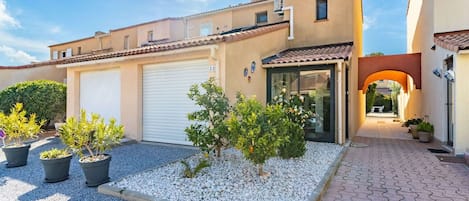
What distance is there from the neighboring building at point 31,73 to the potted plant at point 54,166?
16.4 metres

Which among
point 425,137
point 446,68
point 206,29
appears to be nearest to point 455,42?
point 446,68

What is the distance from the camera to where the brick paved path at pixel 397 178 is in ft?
19.7

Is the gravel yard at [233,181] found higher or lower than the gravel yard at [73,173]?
higher

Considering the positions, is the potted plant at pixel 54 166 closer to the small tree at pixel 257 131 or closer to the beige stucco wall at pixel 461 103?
the small tree at pixel 257 131

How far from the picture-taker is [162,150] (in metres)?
10.6

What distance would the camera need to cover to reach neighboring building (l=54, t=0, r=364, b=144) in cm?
1066

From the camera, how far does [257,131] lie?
588 cm

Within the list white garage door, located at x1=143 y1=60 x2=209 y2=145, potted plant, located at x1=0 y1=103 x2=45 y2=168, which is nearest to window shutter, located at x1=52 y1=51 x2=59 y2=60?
white garage door, located at x1=143 y1=60 x2=209 y2=145

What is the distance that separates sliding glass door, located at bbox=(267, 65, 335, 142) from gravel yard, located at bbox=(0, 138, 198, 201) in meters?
5.39

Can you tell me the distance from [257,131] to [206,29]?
21.0 m

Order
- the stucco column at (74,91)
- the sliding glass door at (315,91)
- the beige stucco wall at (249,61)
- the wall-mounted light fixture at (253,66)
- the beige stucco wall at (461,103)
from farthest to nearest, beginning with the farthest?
the stucco column at (74,91), the sliding glass door at (315,91), the wall-mounted light fixture at (253,66), the beige stucco wall at (249,61), the beige stucco wall at (461,103)

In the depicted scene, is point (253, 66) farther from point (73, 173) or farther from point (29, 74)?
point (29, 74)

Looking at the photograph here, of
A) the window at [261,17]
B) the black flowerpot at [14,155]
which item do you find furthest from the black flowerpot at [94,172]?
the window at [261,17]

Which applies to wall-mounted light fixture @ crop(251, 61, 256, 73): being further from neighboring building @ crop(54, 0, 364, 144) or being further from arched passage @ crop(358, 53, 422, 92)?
arched passage @ crop(358, 53, 422, 92)
